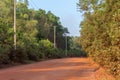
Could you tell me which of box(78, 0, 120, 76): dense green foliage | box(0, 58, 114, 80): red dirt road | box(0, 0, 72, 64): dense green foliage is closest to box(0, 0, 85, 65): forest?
box(0, 0, 72, 64): dense green foliage

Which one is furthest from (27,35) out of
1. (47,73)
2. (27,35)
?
(47,73)

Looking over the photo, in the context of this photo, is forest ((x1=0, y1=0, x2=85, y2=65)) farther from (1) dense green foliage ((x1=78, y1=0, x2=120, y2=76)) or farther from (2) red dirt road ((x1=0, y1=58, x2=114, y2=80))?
(1) dense green foliage ((x1=78, y1=0, x2=120, y2=76))

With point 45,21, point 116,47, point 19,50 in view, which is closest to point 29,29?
point 45,21

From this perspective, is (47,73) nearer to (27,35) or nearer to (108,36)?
(108,36)

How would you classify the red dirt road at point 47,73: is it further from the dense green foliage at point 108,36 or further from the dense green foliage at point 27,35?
the dense green foliage at point 27,35

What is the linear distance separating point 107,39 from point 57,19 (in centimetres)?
10668

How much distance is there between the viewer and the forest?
3556 cm

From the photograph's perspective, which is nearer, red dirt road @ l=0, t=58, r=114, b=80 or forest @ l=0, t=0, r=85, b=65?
red dirt road @ l=0, t=58, r=114, b=80

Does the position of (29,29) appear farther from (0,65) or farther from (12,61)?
(0,65)

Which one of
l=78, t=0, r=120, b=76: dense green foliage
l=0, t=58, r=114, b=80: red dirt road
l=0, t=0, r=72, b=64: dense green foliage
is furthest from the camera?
l=0, t=0, r=72, b=64: dense green foliage

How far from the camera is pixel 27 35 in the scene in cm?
6788

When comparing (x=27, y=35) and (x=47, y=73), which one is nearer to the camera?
(x=47, y=73)

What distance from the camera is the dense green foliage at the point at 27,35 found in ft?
116

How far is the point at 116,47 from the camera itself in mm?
14969
